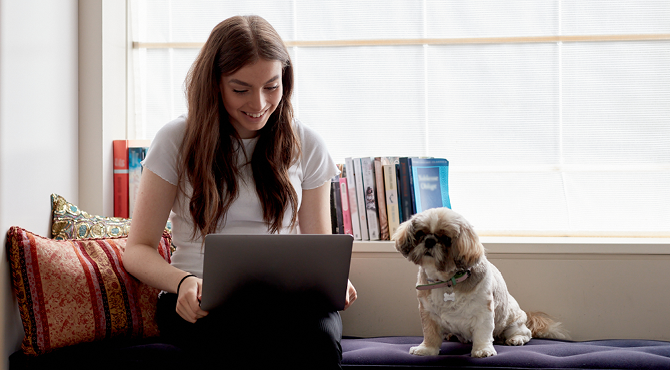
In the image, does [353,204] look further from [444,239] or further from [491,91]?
[491,91]

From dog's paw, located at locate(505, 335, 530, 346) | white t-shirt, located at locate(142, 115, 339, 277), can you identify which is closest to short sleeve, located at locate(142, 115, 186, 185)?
white t-shirt, located at locate(142, 115, 339, 277)

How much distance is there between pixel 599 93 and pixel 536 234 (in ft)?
2.10

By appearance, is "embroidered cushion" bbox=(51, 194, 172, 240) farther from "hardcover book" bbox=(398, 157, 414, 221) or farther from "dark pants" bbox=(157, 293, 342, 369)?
"hardcover book" bbox=(398, 157, 414, 221)

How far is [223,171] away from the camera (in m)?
1.42

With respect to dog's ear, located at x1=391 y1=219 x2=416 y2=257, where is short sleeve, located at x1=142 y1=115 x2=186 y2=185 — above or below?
above

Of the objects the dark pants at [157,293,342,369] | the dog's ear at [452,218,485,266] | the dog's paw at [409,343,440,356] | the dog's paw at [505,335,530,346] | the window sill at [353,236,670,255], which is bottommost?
the dog's paw at [505,335,530,346]

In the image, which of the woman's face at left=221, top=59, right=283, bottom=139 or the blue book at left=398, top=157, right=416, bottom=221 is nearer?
the woman's face at left=221, top=59, right=283, bottom=139

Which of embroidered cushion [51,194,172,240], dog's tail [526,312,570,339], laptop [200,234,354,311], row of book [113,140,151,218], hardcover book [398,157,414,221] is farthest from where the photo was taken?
row of book [113,140,151,218]

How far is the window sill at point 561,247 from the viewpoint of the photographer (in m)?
1.77

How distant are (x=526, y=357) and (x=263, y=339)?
2.48 feet

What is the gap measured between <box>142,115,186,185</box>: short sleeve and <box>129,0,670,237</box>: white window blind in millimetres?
829

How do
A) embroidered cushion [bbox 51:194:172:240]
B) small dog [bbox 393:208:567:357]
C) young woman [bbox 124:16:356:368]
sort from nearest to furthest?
young woman [bbox 124:16:356:368] → small dog [bbox 393:208:567:357] → embroidered cushion [bbox 51:194:172:240]

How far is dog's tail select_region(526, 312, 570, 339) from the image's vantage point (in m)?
1.70

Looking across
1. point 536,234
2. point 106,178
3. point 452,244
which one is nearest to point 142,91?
point 106,178
